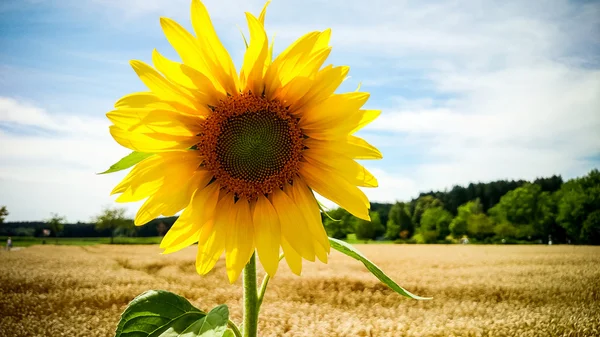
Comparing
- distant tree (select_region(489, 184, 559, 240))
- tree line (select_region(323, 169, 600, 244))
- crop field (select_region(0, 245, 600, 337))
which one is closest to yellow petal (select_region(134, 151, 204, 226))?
crop field (select_region(0, 245, 600, 337))

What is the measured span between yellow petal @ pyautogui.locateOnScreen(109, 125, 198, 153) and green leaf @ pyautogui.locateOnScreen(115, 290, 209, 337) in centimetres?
46

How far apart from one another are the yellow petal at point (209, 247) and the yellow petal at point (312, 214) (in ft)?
0.85

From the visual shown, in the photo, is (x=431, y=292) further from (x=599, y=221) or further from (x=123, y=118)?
(x=599, y=221)

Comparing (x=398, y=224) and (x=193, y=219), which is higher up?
(x=193, y=219)

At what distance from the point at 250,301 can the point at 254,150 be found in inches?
19.8

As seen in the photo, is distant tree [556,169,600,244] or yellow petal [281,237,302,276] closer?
yellow petal [281,237,302,276]

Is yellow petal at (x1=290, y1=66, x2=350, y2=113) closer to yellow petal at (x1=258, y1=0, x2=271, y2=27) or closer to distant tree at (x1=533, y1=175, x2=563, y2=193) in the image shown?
yellow petal at (x1=258, y1=0, x2=271, y2=27)

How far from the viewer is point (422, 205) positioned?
8119cm

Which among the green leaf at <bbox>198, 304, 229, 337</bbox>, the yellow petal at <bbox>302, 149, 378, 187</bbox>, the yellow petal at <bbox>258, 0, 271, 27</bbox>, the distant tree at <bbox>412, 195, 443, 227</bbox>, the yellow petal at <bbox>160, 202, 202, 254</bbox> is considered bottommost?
the green leaf at <bbox>198, 304, 229, 337</bbox>

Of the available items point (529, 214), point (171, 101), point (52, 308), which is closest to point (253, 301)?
point (171, 101)

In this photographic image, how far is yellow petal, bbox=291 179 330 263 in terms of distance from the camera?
135cm

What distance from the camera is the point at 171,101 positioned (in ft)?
4.46

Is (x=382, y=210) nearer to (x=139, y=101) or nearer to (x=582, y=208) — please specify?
(x=582, y=208)

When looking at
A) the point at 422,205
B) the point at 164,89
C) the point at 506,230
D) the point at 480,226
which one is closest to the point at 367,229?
the point at 480,226
